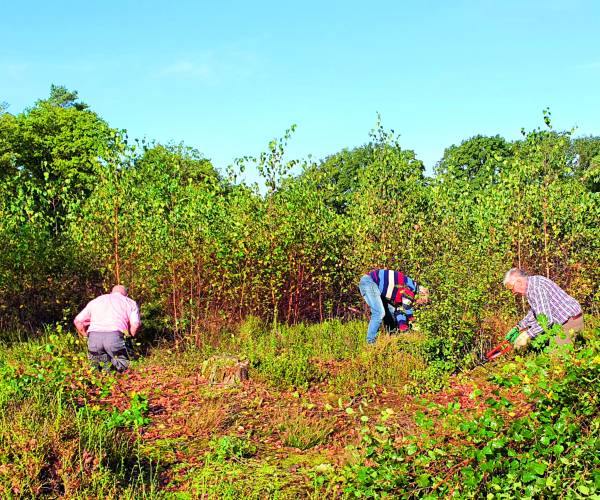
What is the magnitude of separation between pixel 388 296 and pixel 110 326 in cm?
379

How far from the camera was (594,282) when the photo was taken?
930cm

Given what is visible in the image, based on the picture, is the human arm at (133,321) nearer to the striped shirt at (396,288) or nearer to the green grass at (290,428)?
the green grass at (290,428)

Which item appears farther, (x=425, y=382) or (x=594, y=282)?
(x=594, y=282)

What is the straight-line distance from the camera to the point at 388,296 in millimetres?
8531

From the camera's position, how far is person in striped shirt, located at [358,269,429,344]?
8242 millimetres

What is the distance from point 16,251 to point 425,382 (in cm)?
583

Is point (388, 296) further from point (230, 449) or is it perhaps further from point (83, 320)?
point (230, 449)

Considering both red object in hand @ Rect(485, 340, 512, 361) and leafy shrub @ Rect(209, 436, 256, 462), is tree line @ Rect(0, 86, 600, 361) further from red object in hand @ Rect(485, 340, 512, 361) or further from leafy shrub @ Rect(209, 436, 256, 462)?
leafy shrub @ Rect(209, 436, 256, 462)

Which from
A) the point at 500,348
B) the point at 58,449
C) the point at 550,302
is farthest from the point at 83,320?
the point at 550,302

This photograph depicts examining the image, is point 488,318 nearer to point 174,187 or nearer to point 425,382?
point 425,382

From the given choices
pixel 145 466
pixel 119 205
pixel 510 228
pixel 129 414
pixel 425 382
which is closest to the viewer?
pixel 145 466

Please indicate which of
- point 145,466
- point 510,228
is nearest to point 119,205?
point 145,466

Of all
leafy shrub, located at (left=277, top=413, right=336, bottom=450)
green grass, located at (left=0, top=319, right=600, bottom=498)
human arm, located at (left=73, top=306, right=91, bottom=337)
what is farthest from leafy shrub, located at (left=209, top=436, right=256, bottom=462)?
human arm, located at (left=73, top=306, right=91, bottom=337)

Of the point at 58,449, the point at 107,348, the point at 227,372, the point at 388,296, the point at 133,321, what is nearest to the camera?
the point at 58,449
